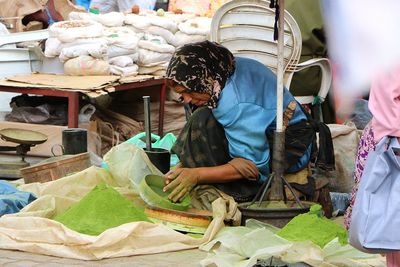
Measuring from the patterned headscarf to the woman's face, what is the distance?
29 mm

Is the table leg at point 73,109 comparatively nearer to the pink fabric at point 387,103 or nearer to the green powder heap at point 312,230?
the green powder heap at point 312,230

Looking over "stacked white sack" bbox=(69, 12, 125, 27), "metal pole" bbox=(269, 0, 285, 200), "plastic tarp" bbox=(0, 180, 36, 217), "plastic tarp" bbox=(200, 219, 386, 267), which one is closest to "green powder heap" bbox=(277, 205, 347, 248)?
"plastic tarp" bbox=(200, 219, 386, 267)

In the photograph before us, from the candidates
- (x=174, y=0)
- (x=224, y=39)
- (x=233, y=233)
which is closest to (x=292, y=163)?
(x=233, y=233)

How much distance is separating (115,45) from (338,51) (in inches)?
191

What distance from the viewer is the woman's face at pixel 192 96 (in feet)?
15.3

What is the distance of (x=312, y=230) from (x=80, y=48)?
11.9ft

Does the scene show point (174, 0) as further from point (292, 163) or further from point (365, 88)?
point (365, 88)

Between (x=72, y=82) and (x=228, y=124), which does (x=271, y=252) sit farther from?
(x=72, y=82)

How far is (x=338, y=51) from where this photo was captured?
2.82m

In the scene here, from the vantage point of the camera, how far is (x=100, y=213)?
4371mm

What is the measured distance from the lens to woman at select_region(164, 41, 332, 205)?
461 centimetres

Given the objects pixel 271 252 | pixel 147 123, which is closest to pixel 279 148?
pixel 271 252

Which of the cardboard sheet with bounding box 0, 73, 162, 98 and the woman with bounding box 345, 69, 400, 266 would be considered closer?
the woman with bounding box 345, 69, 400, 266

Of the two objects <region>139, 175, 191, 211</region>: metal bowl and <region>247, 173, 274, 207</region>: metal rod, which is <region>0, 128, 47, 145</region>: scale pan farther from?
<region>247, 173, 274, 207</region>: metal rod
